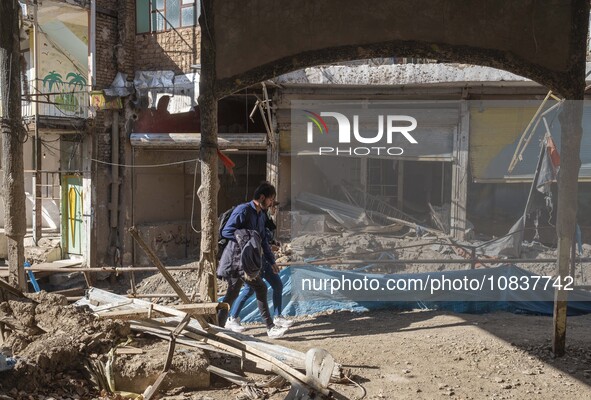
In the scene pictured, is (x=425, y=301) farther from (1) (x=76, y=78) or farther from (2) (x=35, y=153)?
(1) (x=76, y=78)

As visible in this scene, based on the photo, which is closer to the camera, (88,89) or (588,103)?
A: (588,103)

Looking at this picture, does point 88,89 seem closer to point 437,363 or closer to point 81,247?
point 81,247

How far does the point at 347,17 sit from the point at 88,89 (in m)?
11.8

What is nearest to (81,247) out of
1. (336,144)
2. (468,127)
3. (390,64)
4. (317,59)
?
(336,144)

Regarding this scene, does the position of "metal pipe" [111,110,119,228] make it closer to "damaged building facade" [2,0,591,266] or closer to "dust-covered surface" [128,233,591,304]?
"damaged building facade" [2,0,591,266]

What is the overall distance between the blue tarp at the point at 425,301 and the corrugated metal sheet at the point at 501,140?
15.8 feet

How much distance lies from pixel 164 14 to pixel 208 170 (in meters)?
10.4

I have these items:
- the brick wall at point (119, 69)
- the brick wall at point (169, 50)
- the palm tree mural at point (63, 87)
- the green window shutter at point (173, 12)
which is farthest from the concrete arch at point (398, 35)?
the palm tree mural at point (63, 87)

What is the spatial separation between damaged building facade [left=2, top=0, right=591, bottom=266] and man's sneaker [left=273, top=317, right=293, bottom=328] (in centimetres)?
595

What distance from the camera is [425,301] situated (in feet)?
25.8

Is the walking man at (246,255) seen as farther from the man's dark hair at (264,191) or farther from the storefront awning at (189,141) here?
the storefront awning at (189,141)

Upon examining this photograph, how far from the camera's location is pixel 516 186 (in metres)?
13.1

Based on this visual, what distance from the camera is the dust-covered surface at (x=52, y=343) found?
4.47 metres

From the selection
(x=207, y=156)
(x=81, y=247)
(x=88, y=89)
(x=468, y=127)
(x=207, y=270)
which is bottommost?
(x=81, y=247)
